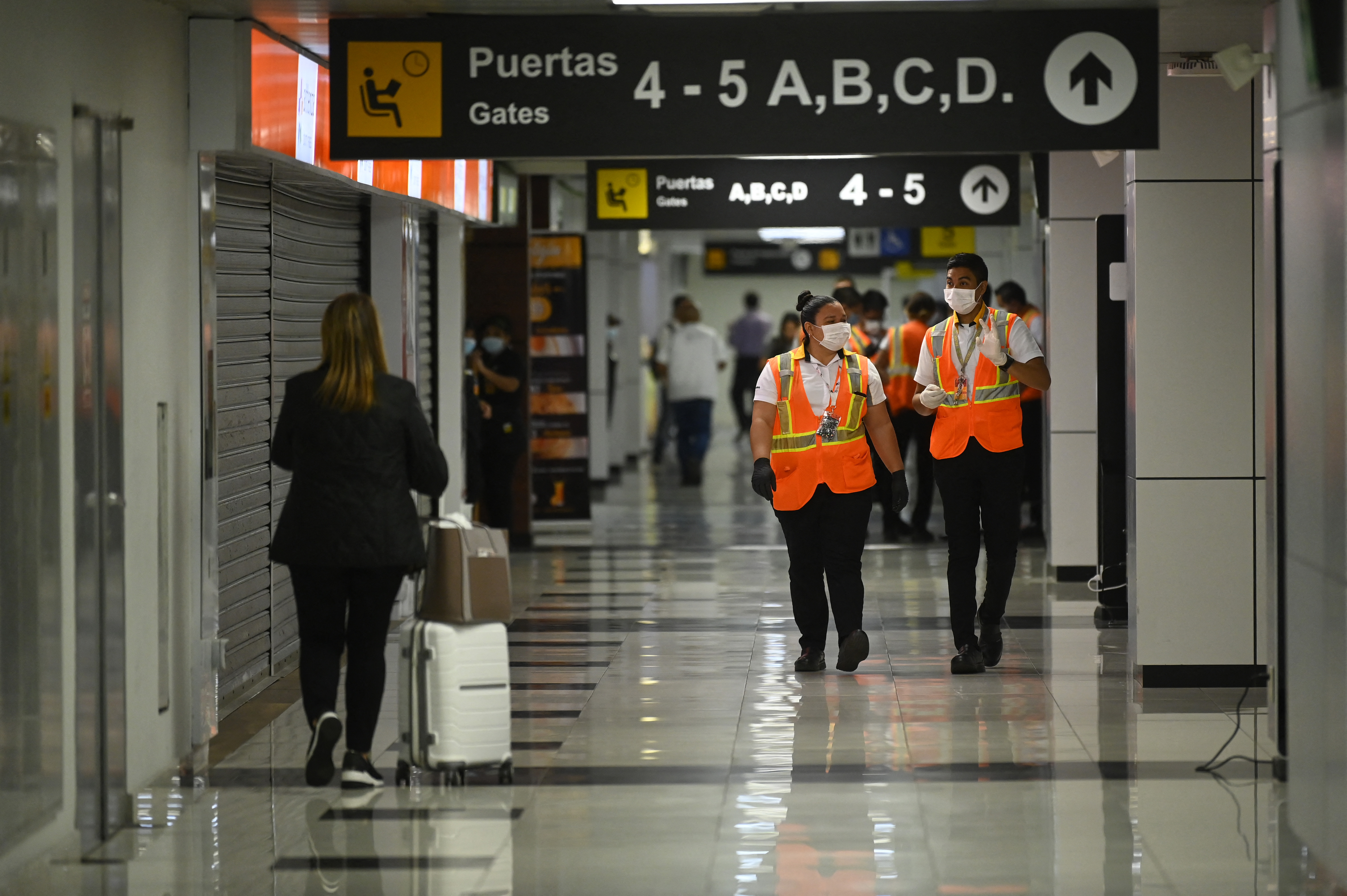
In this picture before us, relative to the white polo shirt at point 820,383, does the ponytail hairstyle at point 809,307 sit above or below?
above

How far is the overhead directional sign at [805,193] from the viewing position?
10836mm

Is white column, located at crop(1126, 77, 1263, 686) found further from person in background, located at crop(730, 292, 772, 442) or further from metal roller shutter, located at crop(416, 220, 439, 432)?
person in background, located at crop(730, 292, 772, 442)

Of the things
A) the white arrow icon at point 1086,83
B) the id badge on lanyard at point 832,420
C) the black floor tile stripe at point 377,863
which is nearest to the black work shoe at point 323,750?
the black floor tile stripe at point 377,863

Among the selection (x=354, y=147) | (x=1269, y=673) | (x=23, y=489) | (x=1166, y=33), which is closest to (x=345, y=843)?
(x=23, y=489)

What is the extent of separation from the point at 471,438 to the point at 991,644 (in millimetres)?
4263

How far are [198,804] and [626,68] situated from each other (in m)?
2.71

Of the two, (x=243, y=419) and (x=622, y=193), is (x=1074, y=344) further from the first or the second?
(x=243, y=419)

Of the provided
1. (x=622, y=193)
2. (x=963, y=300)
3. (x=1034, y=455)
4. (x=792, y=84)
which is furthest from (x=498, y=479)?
(x=792, y=84)

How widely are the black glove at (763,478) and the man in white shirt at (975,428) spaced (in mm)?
318

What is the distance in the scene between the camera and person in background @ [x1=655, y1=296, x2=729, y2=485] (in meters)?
18.3

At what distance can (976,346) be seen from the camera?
726 centimetres

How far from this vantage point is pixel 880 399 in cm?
733

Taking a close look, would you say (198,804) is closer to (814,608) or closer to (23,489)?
(23,489)

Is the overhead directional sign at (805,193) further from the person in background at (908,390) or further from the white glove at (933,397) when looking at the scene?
the white glove at (933,397)
